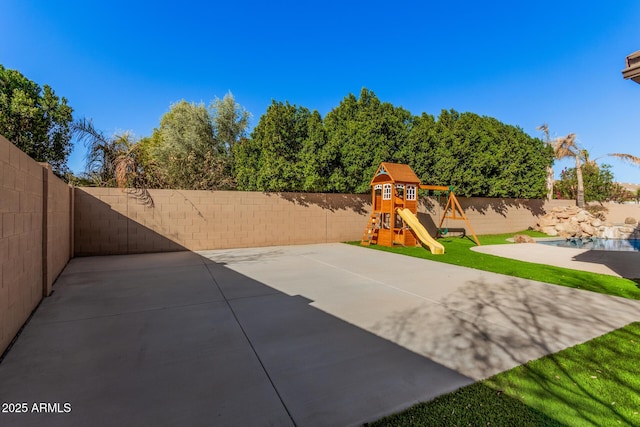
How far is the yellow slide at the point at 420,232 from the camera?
8.95 m

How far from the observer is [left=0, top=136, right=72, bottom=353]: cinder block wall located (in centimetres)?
259

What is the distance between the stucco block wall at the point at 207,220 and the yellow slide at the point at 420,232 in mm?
2501

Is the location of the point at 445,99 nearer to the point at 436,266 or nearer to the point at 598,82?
the point at 598,82

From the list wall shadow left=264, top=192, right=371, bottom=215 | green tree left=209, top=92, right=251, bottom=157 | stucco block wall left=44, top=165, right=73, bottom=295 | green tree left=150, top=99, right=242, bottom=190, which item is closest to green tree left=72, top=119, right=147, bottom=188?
stucco block wall left=44, top=165, right=73, bottom=295

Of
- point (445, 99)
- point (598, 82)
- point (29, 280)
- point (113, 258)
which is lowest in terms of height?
point (113, 258)

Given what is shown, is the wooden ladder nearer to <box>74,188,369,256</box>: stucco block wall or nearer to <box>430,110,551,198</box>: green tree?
<box>74,188,369,256</box>: stucco block wall

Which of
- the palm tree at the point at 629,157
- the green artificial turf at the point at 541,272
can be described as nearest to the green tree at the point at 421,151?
the green artificial turf at the point at 541,272

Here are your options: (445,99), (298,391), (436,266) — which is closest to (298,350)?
(298,391)

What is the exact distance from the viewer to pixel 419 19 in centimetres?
1312

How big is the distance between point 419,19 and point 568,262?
1195 cm

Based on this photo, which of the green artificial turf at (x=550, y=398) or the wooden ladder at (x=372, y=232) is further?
the wooden ladder at (x=372, y=232)

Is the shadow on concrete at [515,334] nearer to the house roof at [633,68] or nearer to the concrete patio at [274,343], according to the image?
the concrete patio at [274,343]

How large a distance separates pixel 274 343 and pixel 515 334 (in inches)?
102

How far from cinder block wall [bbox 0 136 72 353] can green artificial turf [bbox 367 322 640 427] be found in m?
3.47
